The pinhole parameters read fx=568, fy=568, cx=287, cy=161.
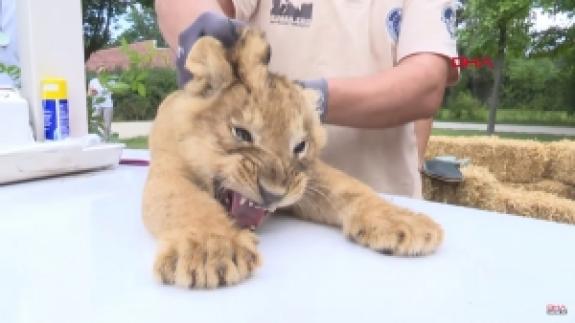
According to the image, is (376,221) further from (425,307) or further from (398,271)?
(425,307)

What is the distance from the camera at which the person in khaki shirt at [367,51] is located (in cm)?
Answer: 149

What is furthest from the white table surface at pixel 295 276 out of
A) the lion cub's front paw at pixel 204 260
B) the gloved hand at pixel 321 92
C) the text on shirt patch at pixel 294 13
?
the text on shirt patch at pixel 294 13

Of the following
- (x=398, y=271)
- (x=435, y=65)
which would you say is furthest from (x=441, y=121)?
(x=398, y=271)

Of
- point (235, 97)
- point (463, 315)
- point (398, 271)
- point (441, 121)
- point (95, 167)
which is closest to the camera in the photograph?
point (463, 315)

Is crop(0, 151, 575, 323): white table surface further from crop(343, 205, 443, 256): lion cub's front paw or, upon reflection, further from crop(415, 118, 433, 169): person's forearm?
crop(415, 118, 433, 169): person's forearm

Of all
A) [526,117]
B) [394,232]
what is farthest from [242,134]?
[526,117]

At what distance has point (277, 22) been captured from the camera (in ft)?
5.26

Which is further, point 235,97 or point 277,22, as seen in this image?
point 277,22

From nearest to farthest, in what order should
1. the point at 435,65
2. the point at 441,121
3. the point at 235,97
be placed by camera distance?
the point at 235,97
the point at 435,65
the point at 441,121

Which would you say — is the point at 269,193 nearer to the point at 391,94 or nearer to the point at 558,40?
the point at 391,94

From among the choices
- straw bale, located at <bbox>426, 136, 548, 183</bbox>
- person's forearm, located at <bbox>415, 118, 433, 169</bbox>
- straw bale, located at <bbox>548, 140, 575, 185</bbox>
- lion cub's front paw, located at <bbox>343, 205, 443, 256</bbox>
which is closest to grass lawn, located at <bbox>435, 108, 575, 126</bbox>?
straw bale, located at <bbox>426, 136, 548, 183</bbox>

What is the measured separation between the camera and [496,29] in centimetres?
1076

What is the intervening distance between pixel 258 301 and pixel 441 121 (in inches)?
478

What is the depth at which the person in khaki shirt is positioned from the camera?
1493mm
